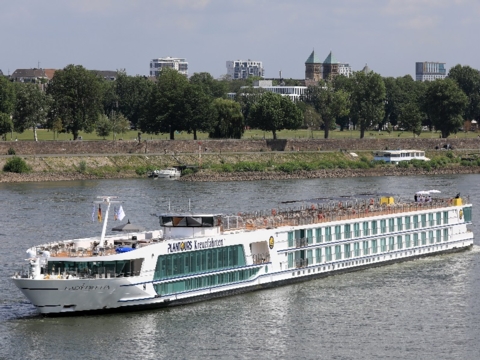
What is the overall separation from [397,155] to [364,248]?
2751 inches

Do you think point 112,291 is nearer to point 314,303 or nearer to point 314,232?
point 314,303

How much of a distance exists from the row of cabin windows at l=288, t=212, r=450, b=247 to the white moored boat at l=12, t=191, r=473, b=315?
1.9 inches

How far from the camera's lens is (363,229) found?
53.4m

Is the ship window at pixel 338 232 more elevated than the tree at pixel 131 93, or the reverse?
the tree at pixel 131 93

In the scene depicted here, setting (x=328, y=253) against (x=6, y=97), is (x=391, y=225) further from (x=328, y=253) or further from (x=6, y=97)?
(x=6, y=97)

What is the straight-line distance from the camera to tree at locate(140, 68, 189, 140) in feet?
406

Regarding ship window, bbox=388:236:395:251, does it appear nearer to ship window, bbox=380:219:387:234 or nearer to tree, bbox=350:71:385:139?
ship window, bbox=380:219:387:234

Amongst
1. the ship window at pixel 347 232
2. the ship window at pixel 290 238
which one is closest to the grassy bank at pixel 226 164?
the ship window at pixel 347 232

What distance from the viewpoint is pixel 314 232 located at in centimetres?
5044

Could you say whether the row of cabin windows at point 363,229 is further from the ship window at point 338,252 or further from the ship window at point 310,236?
the ship window at point 338,252

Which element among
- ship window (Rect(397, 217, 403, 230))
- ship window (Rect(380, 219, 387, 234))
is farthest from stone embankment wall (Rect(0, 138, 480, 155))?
ship window (Rect(380, 219, 387, 234))

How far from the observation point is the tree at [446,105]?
5723 inches

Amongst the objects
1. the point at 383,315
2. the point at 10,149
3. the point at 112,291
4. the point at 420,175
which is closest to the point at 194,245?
the point at 112,291

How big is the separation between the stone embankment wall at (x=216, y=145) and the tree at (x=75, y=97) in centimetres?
853
